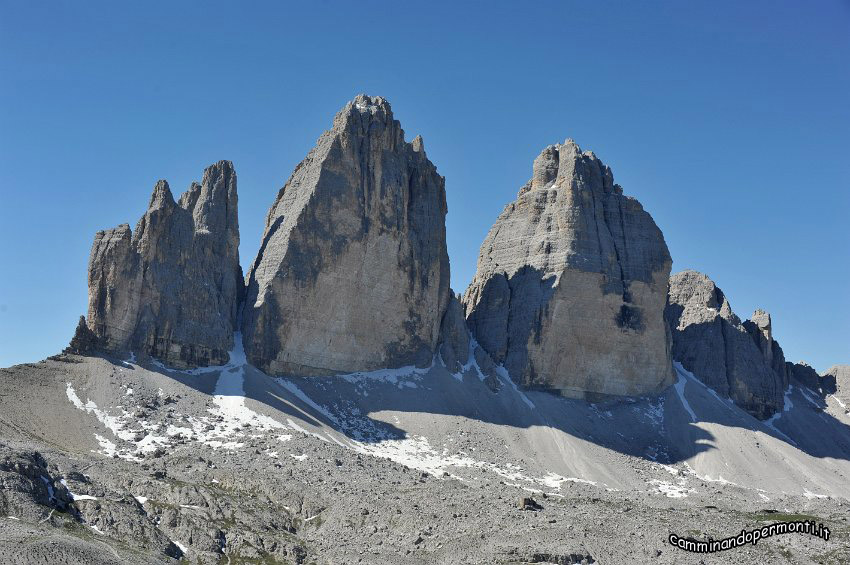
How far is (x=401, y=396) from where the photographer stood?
137750mm

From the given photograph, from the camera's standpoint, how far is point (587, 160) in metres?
165

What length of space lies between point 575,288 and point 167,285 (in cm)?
5241

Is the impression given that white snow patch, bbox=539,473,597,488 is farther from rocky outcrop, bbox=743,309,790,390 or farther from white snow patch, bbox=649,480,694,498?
rocky outcrop, bbox=743,309,790,390

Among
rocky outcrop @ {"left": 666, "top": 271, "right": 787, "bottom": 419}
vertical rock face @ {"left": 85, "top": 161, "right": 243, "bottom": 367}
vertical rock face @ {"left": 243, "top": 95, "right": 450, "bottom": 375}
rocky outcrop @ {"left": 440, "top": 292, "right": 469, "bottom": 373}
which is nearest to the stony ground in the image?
rocky outcrop @ {"left": 440, "top": 292, "right": 469, "bottom": 373}

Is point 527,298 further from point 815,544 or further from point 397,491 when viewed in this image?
point 815,544

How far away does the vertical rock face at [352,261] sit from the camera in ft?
453

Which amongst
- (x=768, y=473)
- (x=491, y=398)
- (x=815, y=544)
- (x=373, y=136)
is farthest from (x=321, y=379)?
(x=815, y=544)

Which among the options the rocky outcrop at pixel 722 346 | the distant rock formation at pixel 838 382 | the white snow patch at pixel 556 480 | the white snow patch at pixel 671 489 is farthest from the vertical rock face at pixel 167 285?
the distant rock formation at pixel 838 382

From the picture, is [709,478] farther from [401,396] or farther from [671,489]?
[401,396]

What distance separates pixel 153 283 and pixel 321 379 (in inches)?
859

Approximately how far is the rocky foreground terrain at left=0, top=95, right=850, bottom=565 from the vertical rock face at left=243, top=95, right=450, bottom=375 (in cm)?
29

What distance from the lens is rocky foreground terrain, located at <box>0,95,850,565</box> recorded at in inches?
3487

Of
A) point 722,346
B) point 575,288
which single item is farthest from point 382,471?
point 722,346

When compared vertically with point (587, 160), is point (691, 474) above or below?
below
